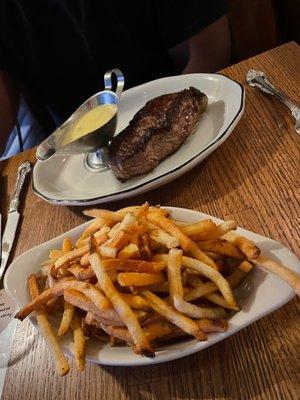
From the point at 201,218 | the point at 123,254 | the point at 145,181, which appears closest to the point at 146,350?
the point at 123,254

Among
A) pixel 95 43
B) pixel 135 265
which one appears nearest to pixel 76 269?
pixel 135 265

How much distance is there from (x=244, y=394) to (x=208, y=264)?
0.23 m

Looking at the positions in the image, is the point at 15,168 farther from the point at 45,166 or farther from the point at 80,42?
the point at 80,42

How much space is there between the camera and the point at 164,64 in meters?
2.08


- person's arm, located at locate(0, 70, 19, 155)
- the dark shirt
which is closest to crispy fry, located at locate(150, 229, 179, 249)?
the dark shirt

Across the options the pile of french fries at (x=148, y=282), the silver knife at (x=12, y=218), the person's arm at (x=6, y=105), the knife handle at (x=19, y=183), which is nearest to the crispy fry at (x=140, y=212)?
the pile of french fries at (x=148, y=282)

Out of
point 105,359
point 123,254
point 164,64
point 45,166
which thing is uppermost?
point 123,254

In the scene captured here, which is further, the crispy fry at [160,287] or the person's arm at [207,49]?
the person's arm at [207,49]

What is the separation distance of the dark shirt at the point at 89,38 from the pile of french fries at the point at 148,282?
1.26 metres

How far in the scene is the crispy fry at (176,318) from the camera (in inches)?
28.6

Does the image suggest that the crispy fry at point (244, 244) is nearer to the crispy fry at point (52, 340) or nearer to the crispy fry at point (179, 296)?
the crispy fry at point (179, 296)

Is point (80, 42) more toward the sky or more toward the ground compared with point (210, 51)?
more toward the sky

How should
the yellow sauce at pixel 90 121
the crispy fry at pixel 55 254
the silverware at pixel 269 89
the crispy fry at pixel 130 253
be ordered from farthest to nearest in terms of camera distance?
the yellow sauce at pixel 90 121, the silverware at pixel 269 89, the crispy fry at pixel 55 254, the crispy fry at pixel 130 253

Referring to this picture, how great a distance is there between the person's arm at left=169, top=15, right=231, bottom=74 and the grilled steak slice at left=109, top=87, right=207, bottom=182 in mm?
666
